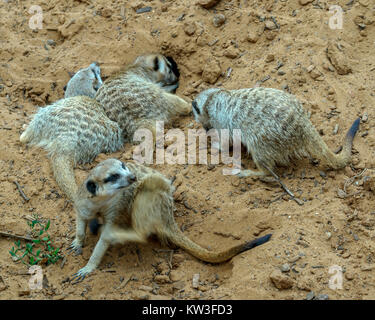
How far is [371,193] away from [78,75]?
272 cm

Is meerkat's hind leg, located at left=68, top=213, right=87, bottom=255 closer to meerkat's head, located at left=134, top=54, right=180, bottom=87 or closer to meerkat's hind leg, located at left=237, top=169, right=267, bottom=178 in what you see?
meerkat's hind leg, located at left=237, top=169, right=267, bottom=178

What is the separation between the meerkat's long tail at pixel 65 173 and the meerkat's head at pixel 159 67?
→ 1.26m

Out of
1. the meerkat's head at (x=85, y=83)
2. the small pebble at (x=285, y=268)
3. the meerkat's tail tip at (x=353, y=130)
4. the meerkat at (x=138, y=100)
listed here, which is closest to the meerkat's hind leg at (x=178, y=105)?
the meerkat at (x=138, y=100)

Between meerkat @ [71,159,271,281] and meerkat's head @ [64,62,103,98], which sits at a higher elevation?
meerkat's head @ [64,62,103,98]

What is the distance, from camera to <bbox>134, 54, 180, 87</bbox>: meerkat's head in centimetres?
453

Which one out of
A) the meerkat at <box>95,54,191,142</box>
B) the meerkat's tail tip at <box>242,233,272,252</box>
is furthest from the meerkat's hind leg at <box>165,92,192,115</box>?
the meerkat's tail tip at <box>242,233,272,252</box>

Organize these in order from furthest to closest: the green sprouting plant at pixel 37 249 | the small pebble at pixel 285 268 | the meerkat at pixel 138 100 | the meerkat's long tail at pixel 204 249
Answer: the meerkat at pixel 138 100 → the green sprouting plant at pixel 37 249 → the meerkat's long tail at pixel 204 249 → the small pebble at pixel 285 268

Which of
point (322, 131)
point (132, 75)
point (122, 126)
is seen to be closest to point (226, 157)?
point (322, 131)

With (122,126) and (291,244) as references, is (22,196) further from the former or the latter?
(291,244)

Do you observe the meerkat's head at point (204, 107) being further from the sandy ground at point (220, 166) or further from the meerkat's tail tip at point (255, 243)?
the meerkat's tail tip at point (255, 243)

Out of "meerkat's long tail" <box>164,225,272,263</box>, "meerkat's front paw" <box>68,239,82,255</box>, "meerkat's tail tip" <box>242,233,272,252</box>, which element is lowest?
"meerkat's front paw" <box>68,239,82,255</box>

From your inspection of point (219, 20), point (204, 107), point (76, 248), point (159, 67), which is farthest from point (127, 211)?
point (219, 20)

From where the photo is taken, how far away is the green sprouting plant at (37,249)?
9.55 ft

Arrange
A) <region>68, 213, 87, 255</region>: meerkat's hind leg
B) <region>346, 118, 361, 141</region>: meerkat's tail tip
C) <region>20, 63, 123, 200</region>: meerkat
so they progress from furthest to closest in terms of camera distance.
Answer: <region>20, 63, 123, 200</region>: meerkat
<region>346, 118, 361, 141</region>: meerkat's tail tip
<region>68, 213, 87, 255</region>: meerkat's hind leg
